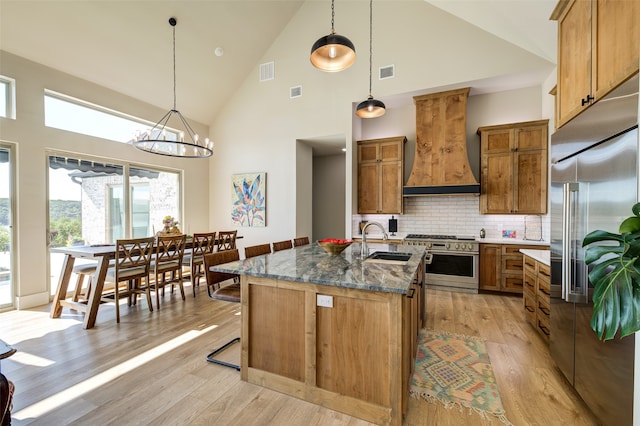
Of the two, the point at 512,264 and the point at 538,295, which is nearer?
the point at 538,295

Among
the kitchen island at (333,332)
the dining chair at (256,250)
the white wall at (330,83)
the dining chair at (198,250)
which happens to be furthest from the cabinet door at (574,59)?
the dining chair at (198,250)

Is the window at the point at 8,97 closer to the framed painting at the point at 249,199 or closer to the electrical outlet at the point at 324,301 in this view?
the framed painting at the point at 249,199

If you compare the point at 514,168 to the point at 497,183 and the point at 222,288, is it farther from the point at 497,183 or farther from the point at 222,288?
the point at 222,288

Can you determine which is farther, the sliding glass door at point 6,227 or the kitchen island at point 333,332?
the sliding glass door at point 6,227

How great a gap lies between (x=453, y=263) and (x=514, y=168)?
1.83 m

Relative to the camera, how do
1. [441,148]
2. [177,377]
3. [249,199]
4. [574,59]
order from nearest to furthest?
[574,59]
[177,377]
[441,148]
[249,199]

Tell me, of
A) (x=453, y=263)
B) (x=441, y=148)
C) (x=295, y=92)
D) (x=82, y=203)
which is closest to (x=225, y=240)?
(x=82, y=203)

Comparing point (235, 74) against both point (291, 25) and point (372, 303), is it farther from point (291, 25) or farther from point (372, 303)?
point (372, 303)

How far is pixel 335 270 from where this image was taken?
2014 mm

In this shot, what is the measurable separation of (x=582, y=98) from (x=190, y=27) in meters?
5.41

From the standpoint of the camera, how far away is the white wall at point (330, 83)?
4.50 meters

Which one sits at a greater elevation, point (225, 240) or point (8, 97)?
point (8, 97)

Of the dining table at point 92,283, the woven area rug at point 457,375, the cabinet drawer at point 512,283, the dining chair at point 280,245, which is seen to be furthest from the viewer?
the cabinet drawer at point 512,283

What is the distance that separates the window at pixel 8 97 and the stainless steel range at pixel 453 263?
609 cm
